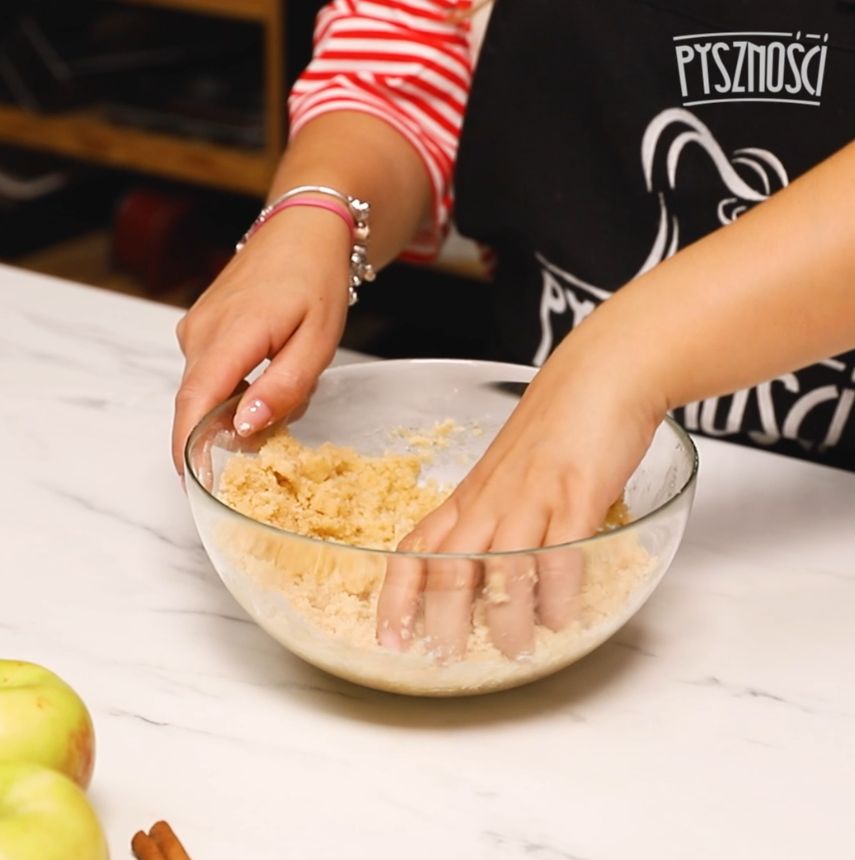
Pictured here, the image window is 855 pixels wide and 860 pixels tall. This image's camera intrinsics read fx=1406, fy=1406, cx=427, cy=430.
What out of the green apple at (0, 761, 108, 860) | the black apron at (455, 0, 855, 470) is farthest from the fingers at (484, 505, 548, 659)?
the black apron at (455, 0, 855, 470)

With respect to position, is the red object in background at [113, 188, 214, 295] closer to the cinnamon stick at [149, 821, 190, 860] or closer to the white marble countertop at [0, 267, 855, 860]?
the white marble countertop at [0, 267, 855, 860]

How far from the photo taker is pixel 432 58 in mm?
1169

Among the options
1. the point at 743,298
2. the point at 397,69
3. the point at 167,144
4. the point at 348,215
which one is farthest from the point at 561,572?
the point at 167,144

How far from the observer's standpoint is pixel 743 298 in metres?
0.75

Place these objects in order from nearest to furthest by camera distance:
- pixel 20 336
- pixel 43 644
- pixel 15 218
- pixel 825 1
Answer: pixel 43 644, pixel 825 1, pixel 20 336, pixel 15 218

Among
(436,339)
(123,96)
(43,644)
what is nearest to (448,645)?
(43,644)

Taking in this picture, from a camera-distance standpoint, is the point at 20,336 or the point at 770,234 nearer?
the point at 770,234

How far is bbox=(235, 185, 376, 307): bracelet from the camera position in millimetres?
985

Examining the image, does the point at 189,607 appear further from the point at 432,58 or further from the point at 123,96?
the point at 123,96

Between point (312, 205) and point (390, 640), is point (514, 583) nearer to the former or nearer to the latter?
point (390, 640)

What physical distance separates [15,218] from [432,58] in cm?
193

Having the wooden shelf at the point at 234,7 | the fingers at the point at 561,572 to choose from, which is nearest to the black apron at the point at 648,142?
the fingers at the point at 561,572

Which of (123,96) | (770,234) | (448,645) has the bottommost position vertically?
(123,96)

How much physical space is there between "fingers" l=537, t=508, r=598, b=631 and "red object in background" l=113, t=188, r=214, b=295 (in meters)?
2.09
